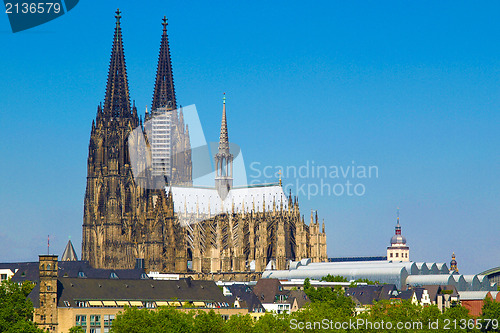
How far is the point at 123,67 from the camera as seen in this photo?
580 ft

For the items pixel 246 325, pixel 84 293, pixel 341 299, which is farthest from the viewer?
pixel 341 299

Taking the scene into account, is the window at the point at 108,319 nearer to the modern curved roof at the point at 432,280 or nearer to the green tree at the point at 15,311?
the green tree at the point at 15,311

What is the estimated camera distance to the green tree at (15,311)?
9296 centimetres

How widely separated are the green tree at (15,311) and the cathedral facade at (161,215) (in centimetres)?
6293

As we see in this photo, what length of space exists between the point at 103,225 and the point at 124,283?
62483mm

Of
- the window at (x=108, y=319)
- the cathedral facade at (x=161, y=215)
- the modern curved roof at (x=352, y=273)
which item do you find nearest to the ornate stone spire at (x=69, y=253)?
the cathedral facade at (x=161, y=215)

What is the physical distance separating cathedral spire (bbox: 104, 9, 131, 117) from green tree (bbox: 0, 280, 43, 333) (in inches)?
2699

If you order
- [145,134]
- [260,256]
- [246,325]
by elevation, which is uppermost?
[145,134]

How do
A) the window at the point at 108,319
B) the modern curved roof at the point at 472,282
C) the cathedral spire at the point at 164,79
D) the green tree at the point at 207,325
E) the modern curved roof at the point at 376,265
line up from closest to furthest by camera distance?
the green tree at the point at 207,325
the window at the point at 108,319
the modern curved roof at the point at 376,265
the modern curved roof at the point at 472,282
the cathedral spire at the point at 164,79

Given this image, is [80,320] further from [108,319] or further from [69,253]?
[69,253]

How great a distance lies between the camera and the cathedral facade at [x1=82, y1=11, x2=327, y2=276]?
574ft

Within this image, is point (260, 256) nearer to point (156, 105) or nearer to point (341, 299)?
point (156, 105)

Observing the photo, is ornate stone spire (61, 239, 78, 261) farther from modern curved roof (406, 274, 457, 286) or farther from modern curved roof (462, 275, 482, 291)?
modern curved roof (462, 275, 482, 291)

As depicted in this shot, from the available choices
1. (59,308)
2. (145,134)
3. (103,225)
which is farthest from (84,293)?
(145,134)
